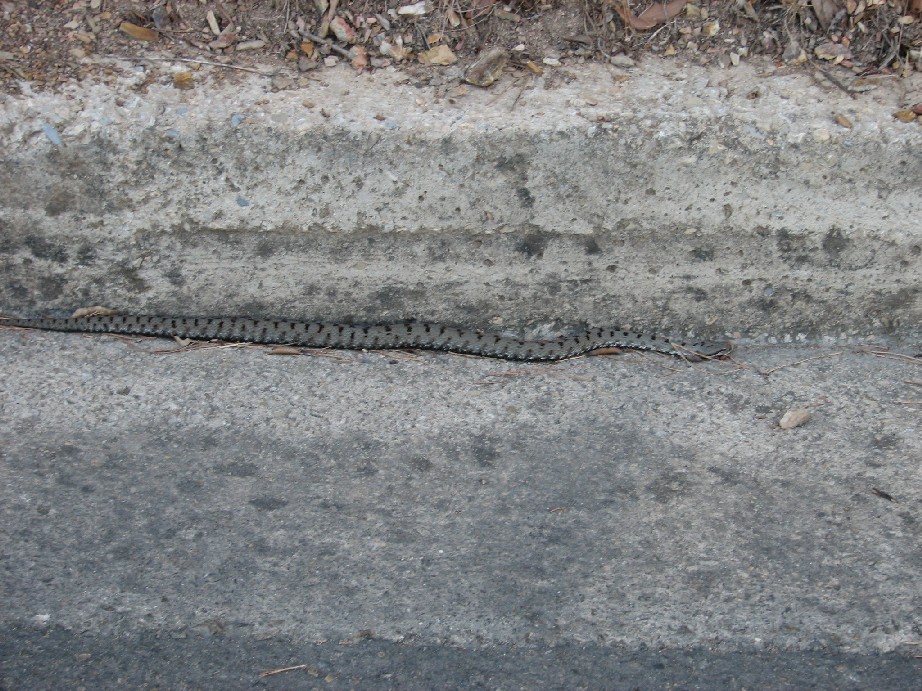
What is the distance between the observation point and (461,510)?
3.28 metres

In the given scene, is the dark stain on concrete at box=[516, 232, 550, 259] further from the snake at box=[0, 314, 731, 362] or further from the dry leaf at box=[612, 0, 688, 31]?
the dry leaf at box=[612, 0, 688, 31]

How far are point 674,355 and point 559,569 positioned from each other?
1514mm

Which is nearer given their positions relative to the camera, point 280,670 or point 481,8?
point 280,670

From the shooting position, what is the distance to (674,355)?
164 inches

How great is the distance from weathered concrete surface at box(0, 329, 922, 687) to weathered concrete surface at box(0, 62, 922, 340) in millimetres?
327

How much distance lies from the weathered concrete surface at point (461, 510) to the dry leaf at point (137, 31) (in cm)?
142

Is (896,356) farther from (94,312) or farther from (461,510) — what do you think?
(94,312)

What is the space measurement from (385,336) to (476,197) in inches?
32.9

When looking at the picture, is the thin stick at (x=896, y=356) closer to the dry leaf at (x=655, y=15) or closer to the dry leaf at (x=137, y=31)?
the dry leaf at (x=655, y=15)

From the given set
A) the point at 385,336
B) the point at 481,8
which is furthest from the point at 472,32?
the point at 385,336

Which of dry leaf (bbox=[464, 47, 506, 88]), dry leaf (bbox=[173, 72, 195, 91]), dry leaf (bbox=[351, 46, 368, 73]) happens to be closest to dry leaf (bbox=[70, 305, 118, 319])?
dry leaf (bbox=[173, 72, 195, 91])

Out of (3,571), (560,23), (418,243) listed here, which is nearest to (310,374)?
(418,243)

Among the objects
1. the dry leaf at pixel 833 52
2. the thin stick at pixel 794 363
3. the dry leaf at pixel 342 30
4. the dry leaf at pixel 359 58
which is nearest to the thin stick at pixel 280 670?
the thin stick at pixel 794 363

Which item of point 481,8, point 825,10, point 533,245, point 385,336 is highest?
point 825,10
